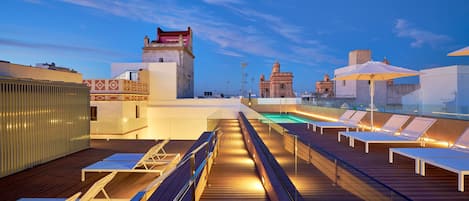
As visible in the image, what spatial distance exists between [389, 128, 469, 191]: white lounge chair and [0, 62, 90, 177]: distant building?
831 cm

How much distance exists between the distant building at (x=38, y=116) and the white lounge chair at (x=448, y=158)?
8.31 meters

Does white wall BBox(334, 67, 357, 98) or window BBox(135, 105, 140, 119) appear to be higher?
white wall BBox(334, 67, 357, 98)

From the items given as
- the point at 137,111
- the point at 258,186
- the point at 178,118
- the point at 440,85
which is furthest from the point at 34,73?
the point at 440,85

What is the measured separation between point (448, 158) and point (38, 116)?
931 cm

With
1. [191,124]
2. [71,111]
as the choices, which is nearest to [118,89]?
[191,124]

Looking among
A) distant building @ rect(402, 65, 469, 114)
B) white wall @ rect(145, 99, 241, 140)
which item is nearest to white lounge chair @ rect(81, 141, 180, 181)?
distant building @ rect(402, 65, 469, 114)

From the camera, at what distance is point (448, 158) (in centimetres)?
434

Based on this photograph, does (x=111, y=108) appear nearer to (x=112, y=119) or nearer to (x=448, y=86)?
(x=112, y=119)

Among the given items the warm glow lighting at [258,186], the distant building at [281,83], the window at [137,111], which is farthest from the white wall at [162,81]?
the distant building at [281,83]

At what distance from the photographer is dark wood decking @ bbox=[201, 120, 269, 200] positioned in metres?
3.84

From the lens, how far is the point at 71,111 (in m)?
9.28

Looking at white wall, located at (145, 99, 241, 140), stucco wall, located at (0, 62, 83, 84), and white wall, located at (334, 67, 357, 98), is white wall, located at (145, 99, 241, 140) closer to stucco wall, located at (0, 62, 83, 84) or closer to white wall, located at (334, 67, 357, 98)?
white wall, located at (334, 67, 357, 98)

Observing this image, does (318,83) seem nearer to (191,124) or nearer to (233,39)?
(233,39)

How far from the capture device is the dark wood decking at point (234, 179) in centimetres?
384
